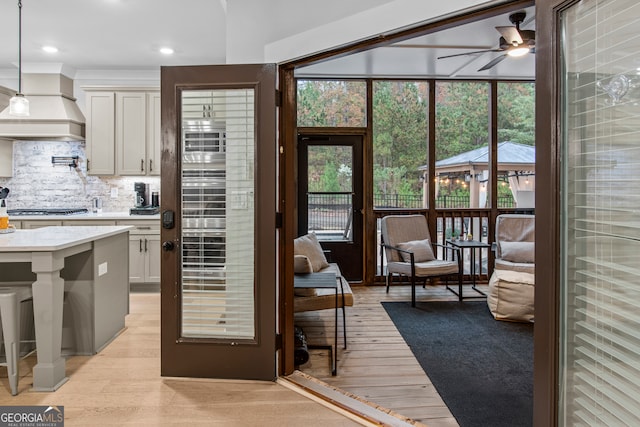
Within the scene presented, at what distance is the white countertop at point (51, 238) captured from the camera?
8.14 feet

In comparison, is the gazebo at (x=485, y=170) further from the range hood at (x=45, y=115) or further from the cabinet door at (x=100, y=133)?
the range hood at (x=45, y=115)

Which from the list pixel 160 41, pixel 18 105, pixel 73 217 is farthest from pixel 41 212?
pixel 160 41

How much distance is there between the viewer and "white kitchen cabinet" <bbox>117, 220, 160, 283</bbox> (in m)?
4.96

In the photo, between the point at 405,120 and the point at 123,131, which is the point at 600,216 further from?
the point at 123,131

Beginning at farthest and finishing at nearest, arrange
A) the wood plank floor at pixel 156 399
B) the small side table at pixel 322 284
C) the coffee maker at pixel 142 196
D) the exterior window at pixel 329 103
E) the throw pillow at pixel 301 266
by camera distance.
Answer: the exterior window at pixel 329 103, the coffee maker at pixel 142 196, the throw pillow at pixel 301 266, the small side table at pixel 322 284, the wood plank floor at pixel 156 399

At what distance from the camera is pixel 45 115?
4.94 meters

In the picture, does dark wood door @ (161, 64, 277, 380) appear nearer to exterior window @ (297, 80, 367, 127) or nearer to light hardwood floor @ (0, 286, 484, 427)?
light hardwood floor @ (0, 286, 484, 427)

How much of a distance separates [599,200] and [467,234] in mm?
4247

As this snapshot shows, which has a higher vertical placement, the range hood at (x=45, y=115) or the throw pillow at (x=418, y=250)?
the range hood at (x=45, y=115)

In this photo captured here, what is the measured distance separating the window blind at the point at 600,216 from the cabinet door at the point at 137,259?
4716 millimetres

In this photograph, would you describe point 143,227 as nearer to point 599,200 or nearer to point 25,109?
point 25,109

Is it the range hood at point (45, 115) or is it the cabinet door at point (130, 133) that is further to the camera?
the cabinet door at point (130, 133)

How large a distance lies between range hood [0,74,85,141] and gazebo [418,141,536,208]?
477 centimetres

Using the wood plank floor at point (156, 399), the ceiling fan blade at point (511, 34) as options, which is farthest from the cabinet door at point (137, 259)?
the ceiling fan blade at point (511, 34)
